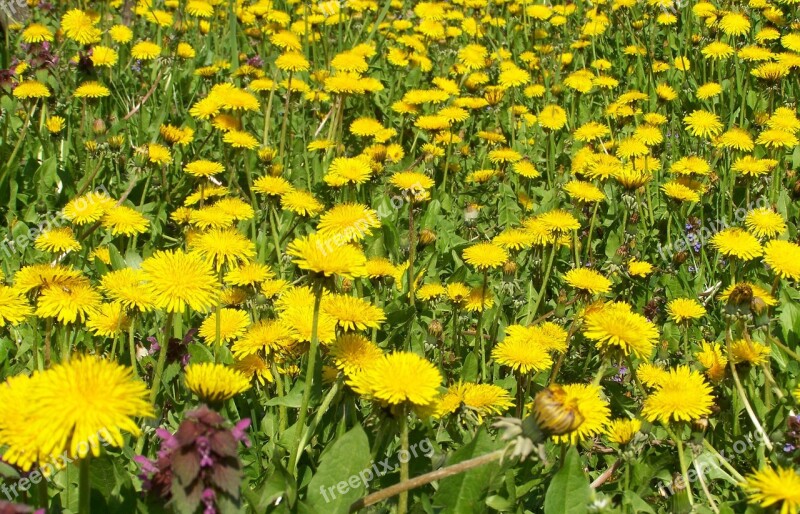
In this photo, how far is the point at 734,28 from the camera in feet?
14.3

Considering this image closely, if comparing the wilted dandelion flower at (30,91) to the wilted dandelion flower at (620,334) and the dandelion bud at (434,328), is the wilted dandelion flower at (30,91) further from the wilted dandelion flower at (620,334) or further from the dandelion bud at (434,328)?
the wilted dandelion flower at (620,334)

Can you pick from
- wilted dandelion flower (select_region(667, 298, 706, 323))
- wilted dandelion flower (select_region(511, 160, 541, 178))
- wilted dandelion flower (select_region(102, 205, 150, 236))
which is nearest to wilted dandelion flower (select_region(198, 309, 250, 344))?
wilted dandelion flower (select_region(102, 205, 150, 236))

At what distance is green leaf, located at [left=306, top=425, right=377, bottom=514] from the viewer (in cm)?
172

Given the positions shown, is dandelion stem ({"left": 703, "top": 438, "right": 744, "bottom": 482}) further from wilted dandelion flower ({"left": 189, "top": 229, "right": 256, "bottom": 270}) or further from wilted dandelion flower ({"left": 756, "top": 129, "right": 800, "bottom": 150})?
wilted dandelion flower ({"left": 756, "top": 129, "right": 800, "bottom": 150})

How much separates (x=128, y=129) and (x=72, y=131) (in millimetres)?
309

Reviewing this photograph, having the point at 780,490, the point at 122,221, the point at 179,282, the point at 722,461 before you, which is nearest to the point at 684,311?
the point at 722,461

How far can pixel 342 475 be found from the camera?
1721 mm

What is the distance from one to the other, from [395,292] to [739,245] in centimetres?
128

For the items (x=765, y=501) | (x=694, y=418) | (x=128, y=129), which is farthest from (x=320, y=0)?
(x=765, y=501)

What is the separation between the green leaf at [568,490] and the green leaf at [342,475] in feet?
1.48

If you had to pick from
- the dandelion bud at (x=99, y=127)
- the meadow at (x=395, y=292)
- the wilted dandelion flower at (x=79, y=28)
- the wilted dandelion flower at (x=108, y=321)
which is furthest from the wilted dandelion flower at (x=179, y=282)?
the wilted dandelion flower at (x=79, y=28)

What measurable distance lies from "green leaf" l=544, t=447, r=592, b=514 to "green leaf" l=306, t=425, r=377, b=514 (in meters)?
0.45

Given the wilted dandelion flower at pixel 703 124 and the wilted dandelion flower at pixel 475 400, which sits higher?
the wilted dandelion flower at pixel 703 124

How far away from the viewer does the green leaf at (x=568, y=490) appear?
1782 millimetres
